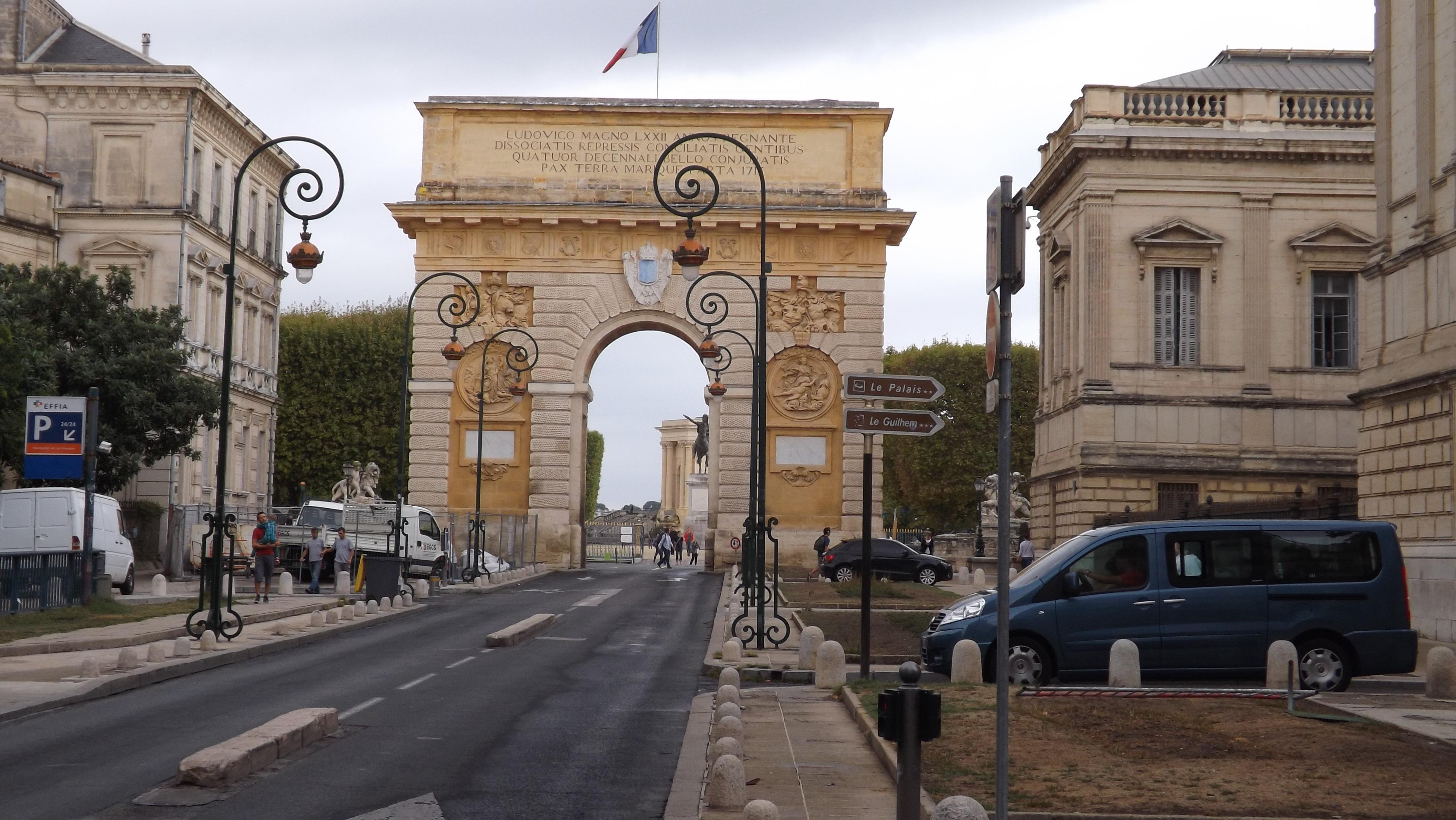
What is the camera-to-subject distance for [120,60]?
47.5m

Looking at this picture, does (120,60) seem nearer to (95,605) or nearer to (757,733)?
(95,605)

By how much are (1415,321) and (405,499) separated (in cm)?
3633

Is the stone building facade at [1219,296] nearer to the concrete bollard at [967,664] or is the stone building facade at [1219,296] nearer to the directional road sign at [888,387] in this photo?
the concrete bollard at [967,664]

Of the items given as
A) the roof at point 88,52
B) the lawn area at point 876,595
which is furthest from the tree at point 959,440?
the roof at point 88,52

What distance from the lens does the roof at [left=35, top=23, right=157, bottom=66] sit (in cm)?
4728

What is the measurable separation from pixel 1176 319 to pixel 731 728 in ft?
93.1

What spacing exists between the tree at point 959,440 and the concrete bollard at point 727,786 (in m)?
58.8

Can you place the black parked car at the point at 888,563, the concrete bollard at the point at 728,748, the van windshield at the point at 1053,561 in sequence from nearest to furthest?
1. the concrete bollard at the point at 728,748
2. the van windshield at the point at 1053,561
3. the black parked car at the point at 888,563

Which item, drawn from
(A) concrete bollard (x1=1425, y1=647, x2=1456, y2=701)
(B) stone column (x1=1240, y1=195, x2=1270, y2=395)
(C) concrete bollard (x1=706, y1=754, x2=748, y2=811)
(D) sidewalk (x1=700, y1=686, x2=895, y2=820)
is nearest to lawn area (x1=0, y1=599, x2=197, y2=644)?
(D) sidewalk (x1=700, y1=686, x2=895, y2=820)

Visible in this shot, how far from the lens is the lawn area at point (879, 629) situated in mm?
19891

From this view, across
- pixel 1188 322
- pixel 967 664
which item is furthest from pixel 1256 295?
pixel 967 664

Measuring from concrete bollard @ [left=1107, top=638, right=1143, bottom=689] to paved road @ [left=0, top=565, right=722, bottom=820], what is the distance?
4017 millimetres

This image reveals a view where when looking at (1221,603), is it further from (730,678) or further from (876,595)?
(876,595)

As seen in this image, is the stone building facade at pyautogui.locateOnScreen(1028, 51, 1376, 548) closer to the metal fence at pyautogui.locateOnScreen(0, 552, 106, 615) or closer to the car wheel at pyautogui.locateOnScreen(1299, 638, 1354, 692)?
the car wheel at pyautogui.locateOnScreen(1299, 638, 1354, 692)
